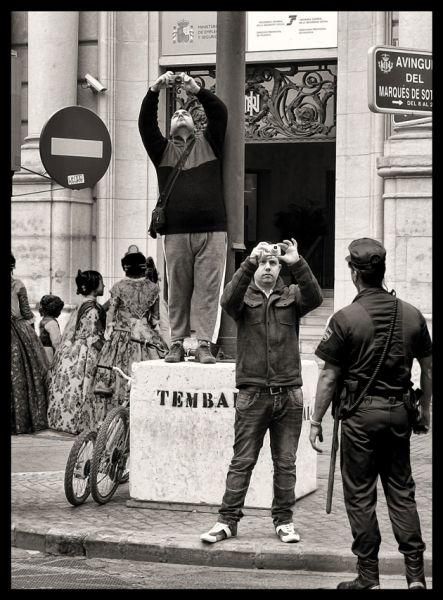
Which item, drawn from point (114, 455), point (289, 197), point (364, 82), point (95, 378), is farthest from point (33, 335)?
point (289, 197)

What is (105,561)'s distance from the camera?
7.63m

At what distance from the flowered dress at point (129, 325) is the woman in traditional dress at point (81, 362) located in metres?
0.81

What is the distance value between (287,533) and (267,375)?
988mm

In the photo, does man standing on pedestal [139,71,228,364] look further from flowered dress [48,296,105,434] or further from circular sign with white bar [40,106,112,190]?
flowered dress [48,296,105,434]

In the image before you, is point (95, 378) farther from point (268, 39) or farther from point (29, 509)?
point (268, 39)

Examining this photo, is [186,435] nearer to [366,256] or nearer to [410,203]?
[366,256]

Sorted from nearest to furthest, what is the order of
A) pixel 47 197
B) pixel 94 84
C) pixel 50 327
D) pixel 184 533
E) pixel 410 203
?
pixel 184 533, pixel 50 327, pixel 410 203, pixel 47 197, pixel 94 84

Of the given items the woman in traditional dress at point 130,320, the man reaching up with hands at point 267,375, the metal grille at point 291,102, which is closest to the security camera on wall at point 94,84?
the metal grille at point 291,102

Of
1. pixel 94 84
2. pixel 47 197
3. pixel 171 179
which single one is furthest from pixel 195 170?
pixel 94 84

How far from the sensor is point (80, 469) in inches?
345

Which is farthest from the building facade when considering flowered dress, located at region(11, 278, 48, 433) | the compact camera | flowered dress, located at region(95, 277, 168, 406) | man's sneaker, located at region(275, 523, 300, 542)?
man's sneaker, located at region(275, 523, 300, 542)

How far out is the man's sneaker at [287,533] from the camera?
755cm

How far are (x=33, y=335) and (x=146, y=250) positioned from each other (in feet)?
17.1

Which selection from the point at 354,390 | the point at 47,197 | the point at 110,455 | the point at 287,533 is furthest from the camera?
the point at 47,197
